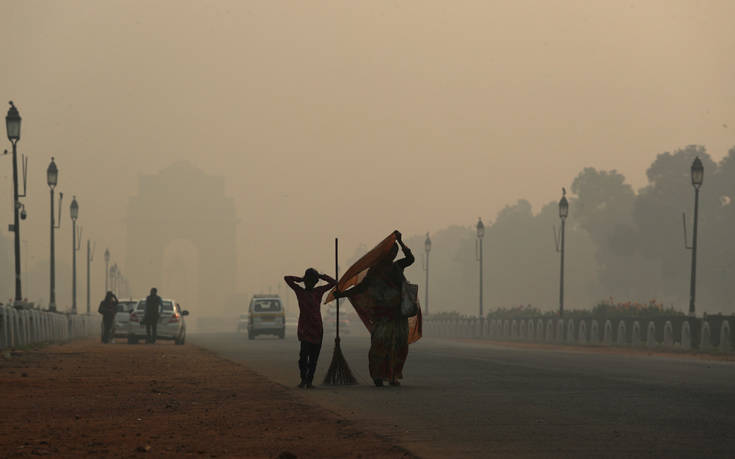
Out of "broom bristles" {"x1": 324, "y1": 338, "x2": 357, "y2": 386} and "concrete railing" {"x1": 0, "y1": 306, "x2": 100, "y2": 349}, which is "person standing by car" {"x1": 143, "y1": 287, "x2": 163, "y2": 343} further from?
"broom bristles" {"x1": 324, "y1": 338, "x2": 357, "y2": 386}

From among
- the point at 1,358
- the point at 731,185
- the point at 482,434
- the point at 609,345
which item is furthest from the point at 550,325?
the point at 731,185

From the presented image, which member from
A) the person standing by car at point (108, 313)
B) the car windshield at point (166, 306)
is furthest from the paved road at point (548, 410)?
the person standing by car at point (108, 313)

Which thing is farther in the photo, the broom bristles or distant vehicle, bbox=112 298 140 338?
distant vehicle, bbox=112 298 140 338

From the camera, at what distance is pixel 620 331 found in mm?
45094

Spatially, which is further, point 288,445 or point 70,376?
point 70,376

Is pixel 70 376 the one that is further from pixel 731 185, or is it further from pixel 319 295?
pixel 731 185

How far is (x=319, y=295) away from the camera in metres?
18.2

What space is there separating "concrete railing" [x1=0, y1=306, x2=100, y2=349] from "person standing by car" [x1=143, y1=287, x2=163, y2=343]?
3.42 m

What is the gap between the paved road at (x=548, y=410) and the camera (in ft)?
34.9

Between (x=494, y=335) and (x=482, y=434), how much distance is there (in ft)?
178

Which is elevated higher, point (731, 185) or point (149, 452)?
point (731, 185)

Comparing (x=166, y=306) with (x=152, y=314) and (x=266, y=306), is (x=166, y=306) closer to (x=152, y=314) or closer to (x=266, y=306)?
(x=152, y=314)

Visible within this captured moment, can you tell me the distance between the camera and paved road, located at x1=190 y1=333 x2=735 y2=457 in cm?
1064

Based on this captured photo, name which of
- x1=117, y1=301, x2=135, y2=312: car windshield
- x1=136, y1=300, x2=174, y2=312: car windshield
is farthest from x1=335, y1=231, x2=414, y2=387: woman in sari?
x1=117, y1=301, x2=135, y2=312: car windshield
